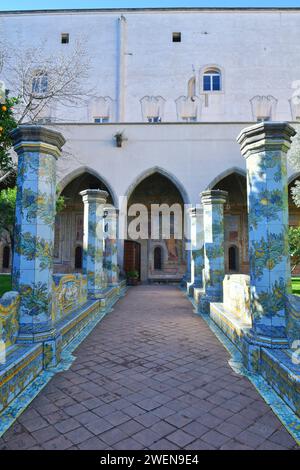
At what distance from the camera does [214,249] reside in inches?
285

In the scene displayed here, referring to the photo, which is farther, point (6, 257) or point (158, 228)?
point (6, 257)

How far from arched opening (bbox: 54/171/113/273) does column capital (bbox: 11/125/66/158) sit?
1350 centimetres

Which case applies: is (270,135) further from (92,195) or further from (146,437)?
(92,195)

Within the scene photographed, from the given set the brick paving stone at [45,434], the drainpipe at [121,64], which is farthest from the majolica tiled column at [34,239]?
the drainpipe at [121,64]

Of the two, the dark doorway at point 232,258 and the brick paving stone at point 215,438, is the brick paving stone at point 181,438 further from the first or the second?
the dark doorway at point 232,258

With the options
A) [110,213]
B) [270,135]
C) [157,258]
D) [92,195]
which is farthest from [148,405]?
[157,258]

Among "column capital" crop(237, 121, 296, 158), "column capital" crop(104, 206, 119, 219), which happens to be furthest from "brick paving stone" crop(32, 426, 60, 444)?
"column capital" crop(104, 206, 119, 219)

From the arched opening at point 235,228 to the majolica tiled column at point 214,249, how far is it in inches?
412

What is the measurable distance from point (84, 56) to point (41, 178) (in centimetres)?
1672

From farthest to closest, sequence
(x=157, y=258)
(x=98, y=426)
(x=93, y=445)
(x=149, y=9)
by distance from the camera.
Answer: (x=149, y=9) → (x=157, y=258) → (x=98, y=426) → (x=93, y=445)

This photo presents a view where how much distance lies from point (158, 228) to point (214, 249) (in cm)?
950

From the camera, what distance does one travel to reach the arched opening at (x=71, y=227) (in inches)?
686

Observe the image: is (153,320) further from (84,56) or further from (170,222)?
(84,56)
